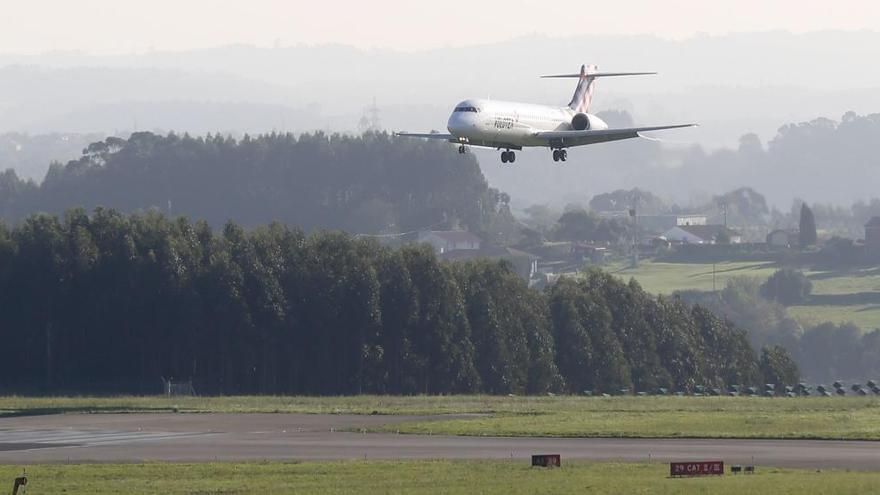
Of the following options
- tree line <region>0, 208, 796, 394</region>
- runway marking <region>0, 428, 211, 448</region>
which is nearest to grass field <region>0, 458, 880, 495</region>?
runway marking <region>0, 428, 211, 448</region>

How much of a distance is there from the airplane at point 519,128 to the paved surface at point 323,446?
23074 mm

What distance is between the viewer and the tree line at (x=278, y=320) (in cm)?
14212

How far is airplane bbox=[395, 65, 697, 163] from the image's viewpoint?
11412 cm

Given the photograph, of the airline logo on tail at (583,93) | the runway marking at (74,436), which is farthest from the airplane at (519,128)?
the runway marking at (74,436)

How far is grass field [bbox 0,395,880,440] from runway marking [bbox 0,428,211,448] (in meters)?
12.7

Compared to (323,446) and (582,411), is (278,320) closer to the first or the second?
(582,411)

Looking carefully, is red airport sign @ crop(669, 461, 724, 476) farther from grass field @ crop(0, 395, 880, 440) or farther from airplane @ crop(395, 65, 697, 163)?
airplane @ crop(395, 65, 697, 163)

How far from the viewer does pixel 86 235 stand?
15212cm

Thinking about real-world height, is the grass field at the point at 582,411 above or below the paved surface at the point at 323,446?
above

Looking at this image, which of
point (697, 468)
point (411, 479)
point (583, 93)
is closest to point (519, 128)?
point (583, 93)

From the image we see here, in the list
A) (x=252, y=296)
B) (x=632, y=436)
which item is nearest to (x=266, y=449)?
(x=632, y=436)

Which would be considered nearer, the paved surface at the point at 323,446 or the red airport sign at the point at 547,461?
the red airport sign at the point at 547,461

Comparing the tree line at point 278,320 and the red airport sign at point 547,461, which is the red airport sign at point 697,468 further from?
the tree line at point 278,320

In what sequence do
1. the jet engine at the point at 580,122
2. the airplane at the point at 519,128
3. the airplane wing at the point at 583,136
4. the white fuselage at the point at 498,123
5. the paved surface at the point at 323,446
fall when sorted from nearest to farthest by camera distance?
1. the paved surface at the point at 323,446
2. the white fuselage at the point at 498,123
3. the airplane at the point at 519,128
4. the airplane wing at the point at 583,136
5. the jet engine at the point at 580,122
